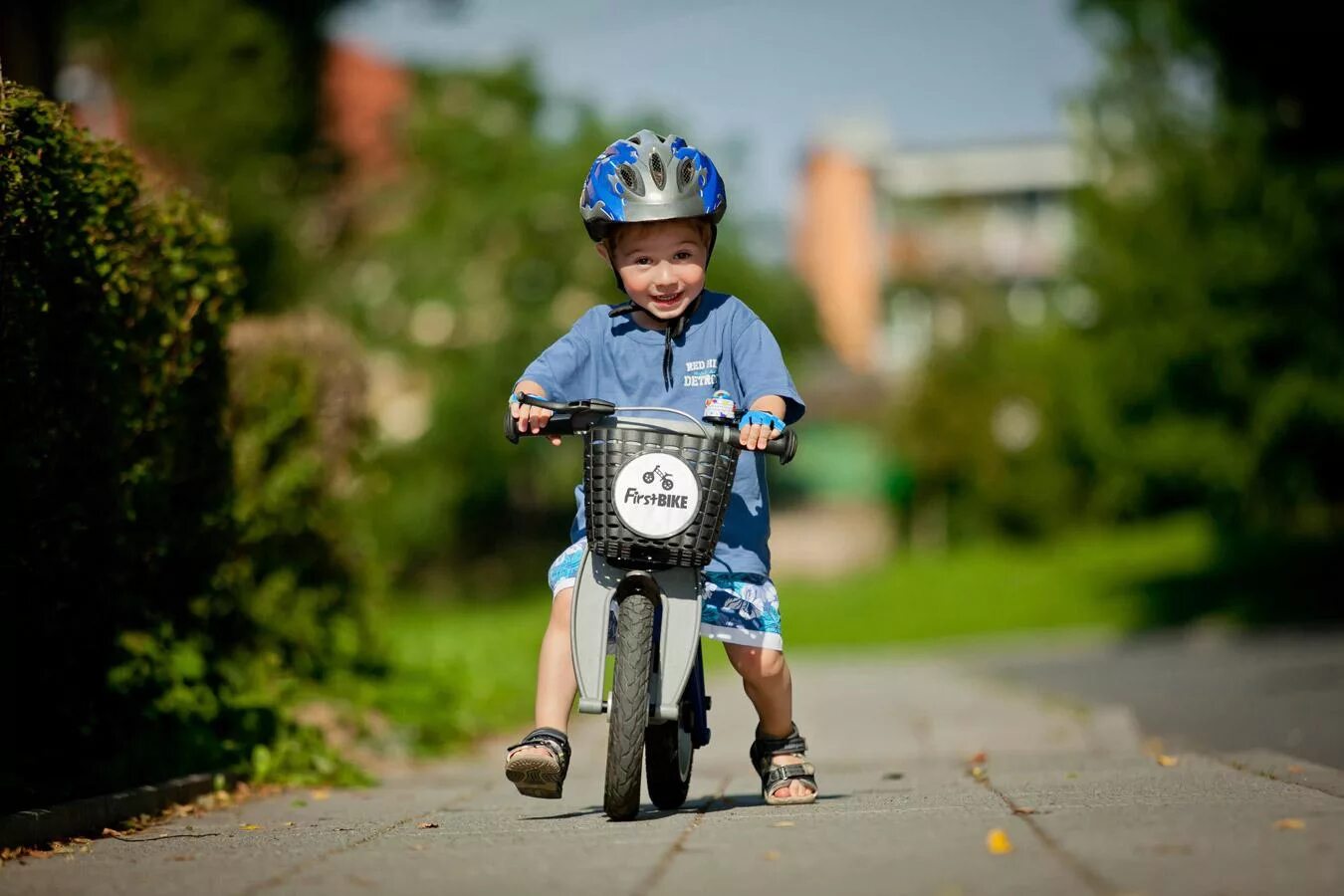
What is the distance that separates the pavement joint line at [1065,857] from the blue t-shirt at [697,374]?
109 cm

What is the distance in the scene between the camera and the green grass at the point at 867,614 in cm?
1046

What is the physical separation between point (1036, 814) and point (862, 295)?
59.8m

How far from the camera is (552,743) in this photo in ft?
15.9

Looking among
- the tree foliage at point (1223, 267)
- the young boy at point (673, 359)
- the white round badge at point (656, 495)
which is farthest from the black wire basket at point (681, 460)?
the tree foliage at point (1223, 267)

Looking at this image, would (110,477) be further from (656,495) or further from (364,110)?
(364,110)

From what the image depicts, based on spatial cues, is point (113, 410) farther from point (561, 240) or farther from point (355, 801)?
point (561, 240)

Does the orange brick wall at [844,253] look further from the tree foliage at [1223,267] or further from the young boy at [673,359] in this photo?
the young boy at [673,359]

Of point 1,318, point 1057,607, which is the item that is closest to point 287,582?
point 1,318

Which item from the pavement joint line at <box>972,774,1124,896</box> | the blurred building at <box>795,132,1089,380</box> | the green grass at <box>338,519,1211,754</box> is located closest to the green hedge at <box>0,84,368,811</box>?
the green grass at <box>338,519,1211,754</box>

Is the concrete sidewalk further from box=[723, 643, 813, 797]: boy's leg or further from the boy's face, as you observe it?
the boy's face

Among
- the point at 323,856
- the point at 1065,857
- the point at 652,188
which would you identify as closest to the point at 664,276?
the point at 652,188

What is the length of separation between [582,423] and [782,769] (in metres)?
1.37

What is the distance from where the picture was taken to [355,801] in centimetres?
612

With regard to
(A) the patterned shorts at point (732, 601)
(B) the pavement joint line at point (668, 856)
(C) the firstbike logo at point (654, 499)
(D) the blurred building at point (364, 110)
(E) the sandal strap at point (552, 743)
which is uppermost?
(D) the blurred building at point (364, 110)
